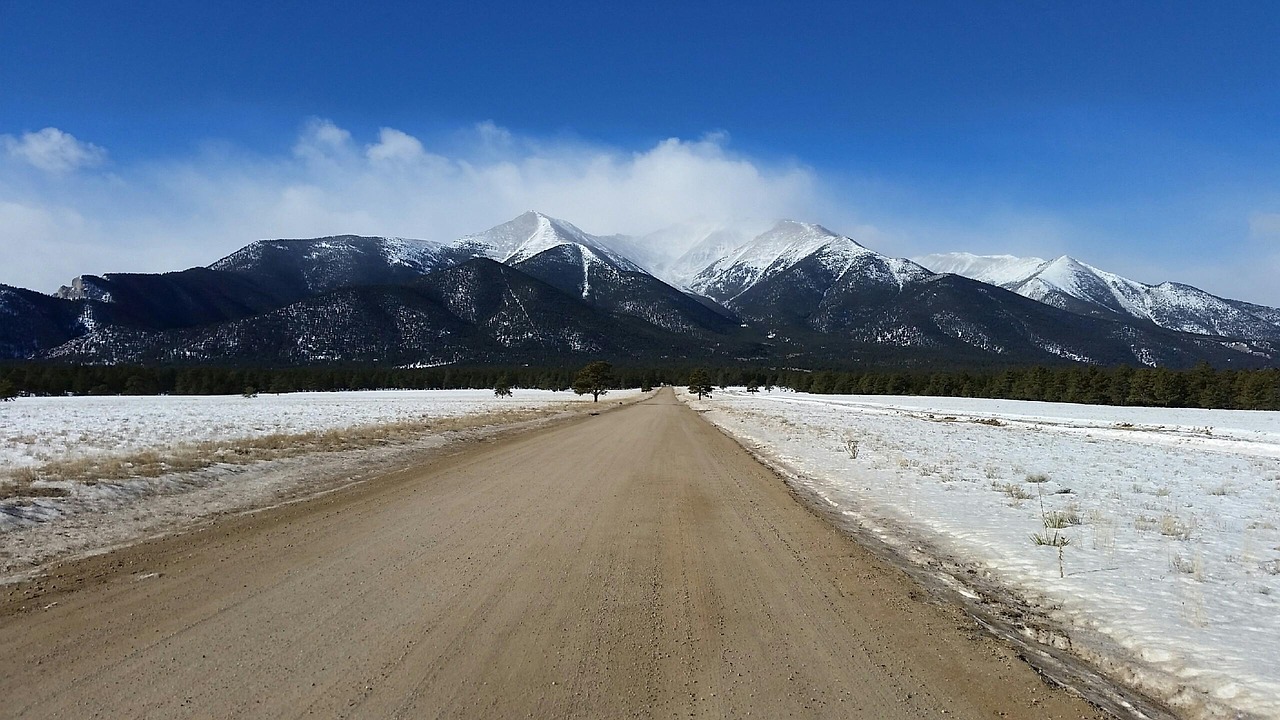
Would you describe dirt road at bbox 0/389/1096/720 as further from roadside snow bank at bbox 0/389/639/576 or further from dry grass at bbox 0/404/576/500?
dry grass at bbox 0/404/576/500

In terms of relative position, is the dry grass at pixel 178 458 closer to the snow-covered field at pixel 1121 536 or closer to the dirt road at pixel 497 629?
the dirt road at pixel 497 629

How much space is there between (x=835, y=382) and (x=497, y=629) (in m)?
144

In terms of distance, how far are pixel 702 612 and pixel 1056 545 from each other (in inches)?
236

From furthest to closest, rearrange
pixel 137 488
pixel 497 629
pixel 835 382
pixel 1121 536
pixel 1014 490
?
pixel 835 382, pixel 1014 490, pixel 137 488, pixel 1121 536, pixel 497 629

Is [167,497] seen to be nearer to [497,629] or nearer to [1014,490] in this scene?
[497,629]

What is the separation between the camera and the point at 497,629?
213 inches

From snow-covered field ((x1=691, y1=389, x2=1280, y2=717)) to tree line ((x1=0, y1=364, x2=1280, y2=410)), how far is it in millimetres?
69772

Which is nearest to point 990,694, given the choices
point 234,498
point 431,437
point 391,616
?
point 391,616

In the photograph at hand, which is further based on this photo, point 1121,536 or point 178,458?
point 178,458

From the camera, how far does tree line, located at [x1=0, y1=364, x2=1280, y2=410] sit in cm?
7819

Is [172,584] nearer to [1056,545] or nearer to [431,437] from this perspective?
[1056,545]

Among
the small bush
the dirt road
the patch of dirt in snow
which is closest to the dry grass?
the patch of dirt in snow

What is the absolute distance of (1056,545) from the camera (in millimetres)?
8789

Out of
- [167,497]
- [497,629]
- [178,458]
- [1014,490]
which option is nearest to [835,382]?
[1014,490]
